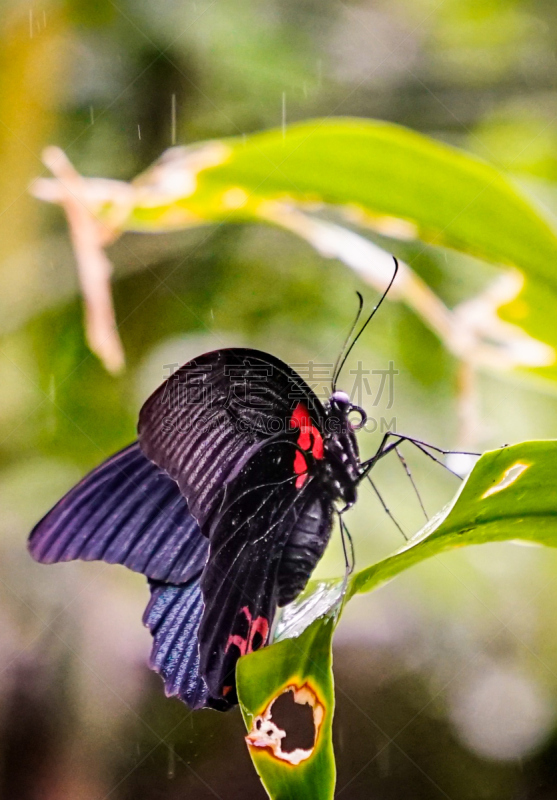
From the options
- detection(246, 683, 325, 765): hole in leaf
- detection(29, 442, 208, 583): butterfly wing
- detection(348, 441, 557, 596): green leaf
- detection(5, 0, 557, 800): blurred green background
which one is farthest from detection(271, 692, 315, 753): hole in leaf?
detection(5, 0, 557, 800): blurred green background

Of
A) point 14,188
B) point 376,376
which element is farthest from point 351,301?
point 14,188

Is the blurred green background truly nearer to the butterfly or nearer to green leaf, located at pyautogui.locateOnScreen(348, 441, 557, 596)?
the butterfly

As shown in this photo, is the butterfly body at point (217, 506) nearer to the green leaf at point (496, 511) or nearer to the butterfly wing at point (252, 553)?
the butterfly wing at point (252, 553)

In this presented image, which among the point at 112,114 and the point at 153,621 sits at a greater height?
the point at 112,114

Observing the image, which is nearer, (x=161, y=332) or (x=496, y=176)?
(x=496, y=176)

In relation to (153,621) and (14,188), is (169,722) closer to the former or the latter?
(153,621)

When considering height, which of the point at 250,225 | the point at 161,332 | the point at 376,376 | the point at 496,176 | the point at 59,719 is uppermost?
the point at 496,176

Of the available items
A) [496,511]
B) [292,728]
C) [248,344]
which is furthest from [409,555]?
[248,344]

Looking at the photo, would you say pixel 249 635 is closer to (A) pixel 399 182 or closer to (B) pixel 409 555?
(B) pixel 409 555
